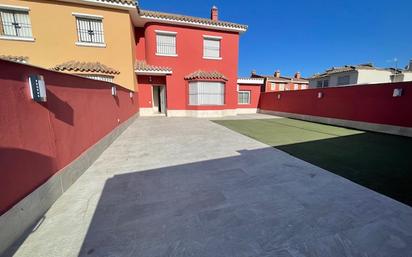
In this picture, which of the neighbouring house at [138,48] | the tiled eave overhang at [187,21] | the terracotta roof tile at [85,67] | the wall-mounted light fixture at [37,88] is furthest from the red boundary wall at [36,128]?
the tiled eave overhang at [187,21]

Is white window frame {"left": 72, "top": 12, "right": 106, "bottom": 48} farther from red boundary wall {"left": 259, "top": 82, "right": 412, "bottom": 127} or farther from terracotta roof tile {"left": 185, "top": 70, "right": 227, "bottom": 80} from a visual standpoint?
red boundary wall {"left": 259, "top": 82, "right": 412, "bottom": 127}

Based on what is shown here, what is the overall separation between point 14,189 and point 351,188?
4.74m

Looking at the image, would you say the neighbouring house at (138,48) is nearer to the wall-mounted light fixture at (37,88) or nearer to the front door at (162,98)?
the front door at (162,98)

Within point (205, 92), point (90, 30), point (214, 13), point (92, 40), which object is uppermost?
point (214, 13)

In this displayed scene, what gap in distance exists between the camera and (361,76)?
17.6 metres

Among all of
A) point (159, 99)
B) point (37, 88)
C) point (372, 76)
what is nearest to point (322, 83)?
point (372, 76)

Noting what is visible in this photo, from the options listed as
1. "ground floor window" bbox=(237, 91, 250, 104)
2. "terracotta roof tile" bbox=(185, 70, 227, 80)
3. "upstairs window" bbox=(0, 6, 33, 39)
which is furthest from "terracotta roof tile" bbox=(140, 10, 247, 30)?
"upstairs window" bbox=(0, 6, 33, 39)

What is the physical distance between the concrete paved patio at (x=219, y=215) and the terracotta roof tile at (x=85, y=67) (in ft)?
27.5

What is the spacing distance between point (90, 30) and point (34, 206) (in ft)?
37.7

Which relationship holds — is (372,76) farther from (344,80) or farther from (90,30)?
(90,30)

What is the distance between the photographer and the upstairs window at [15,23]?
9422mm

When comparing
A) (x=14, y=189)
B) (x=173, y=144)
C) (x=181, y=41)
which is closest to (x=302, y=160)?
(x=173, y=144)

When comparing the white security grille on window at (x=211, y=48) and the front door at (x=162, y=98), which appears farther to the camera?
the white security grille on window at (x=211, y=48)

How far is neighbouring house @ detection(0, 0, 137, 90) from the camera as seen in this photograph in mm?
9594
